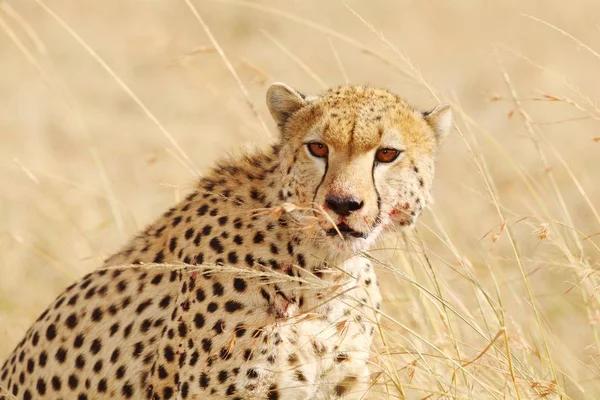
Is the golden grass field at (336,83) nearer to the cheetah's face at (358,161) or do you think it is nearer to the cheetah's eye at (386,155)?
the cheetah's face at (358,161)

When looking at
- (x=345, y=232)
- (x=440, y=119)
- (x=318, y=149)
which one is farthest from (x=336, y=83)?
(x=345, y=232)

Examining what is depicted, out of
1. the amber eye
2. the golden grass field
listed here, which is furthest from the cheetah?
the golden grass field

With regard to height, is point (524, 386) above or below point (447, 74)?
below

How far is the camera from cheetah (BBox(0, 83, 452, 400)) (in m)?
3.08

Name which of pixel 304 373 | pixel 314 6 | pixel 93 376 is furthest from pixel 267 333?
pixel 314 6

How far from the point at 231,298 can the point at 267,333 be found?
0.16 meters

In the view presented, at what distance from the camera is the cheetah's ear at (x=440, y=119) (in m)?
3.35

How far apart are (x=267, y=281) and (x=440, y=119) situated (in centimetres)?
69

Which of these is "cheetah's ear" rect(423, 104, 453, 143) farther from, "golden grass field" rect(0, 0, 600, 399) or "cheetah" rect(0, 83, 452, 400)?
"golden grass field" rect(0, 0, 600, 399)

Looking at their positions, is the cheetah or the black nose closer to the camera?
the black nose

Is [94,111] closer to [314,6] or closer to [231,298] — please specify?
[314,6]

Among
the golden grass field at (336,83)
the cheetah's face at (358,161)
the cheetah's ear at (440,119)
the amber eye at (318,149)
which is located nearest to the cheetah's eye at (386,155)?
the cheetah's face at (358,161)

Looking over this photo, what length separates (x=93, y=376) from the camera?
3.42 metres

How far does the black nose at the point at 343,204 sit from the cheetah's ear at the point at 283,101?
47cm
